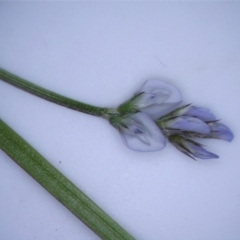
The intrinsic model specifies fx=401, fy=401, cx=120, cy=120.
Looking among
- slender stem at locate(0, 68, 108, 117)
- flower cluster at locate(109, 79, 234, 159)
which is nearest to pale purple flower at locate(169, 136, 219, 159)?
flower cluster at locate(109, 79, 234, 159)

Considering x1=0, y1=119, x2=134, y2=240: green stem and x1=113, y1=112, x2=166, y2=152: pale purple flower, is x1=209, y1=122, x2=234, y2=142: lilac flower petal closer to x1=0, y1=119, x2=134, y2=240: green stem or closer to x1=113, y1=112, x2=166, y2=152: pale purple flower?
x1=113, y1=112, x2=166, y2=152: pale purple flower

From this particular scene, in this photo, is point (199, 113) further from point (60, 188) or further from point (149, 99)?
point (60, 188)

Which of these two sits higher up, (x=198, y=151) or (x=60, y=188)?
(x=198, y=151)

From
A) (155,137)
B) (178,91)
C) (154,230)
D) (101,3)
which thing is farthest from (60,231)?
(101,3)

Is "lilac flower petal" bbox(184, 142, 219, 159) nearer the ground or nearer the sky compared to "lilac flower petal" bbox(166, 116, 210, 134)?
nearer the ground

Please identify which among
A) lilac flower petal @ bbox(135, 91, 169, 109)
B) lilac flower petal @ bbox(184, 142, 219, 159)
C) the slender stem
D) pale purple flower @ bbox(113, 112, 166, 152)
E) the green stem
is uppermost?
lilac flower petal @ bbox(135, 91, 169, 109)

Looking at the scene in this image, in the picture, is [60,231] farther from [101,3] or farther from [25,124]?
[101,3]

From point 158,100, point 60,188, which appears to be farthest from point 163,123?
point 60,188
